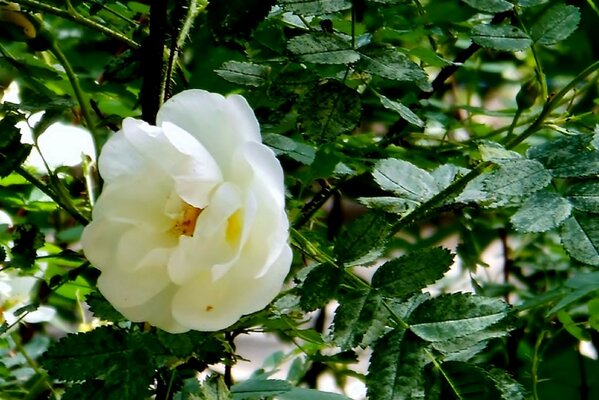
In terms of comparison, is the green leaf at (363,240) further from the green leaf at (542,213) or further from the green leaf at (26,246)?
the green leaf at (26,246)

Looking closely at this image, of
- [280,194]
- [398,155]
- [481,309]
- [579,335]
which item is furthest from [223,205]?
[579,335]

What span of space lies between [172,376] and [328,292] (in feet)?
0.36

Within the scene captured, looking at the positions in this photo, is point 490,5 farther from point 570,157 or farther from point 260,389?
point 260,389

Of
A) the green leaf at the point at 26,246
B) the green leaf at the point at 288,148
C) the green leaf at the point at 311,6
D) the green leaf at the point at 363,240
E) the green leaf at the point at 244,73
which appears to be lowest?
the green leaf at the point at 26,246

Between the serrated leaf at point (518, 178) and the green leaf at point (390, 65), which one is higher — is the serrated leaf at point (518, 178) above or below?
below

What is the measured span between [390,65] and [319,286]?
0.12 meters

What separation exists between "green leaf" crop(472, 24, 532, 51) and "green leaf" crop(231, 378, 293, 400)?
0.80 ft

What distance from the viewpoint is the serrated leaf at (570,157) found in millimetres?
457

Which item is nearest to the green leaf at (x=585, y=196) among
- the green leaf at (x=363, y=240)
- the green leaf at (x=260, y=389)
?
the green leaf at (x=363, y=240)

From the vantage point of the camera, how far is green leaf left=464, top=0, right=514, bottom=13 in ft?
1.58

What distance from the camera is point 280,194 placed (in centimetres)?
37

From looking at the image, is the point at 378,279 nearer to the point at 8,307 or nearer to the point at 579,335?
the point at 579,335

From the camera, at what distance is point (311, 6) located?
421 mm

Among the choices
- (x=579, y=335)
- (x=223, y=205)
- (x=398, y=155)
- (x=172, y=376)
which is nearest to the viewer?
(x=223, y=205)
